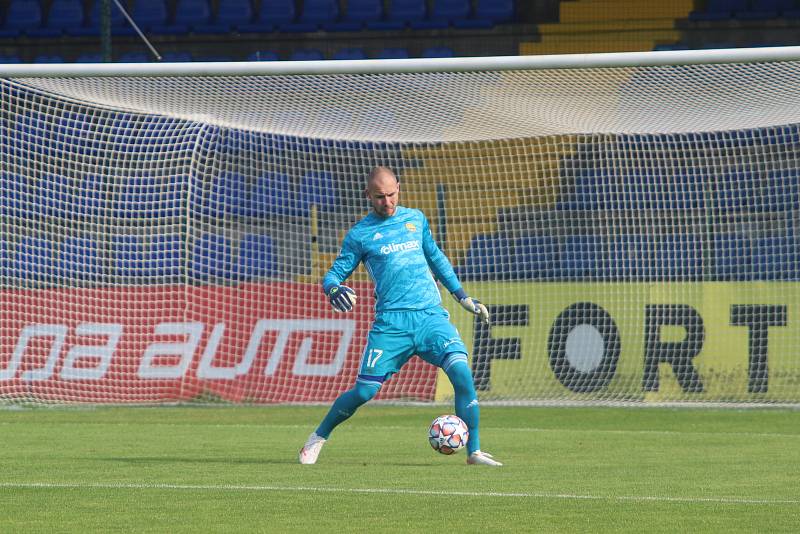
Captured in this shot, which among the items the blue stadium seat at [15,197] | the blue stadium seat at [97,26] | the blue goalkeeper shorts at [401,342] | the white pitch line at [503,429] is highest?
the blue stadium seat at [97,26]

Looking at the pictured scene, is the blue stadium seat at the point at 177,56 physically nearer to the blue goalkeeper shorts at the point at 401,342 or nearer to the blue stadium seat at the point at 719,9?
the blue stadium seat at the point at 719,9

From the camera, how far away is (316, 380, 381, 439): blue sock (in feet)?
26.7

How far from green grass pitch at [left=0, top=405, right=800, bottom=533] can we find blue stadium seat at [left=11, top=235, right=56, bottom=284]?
2151 millimetres

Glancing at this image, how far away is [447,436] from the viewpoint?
787cm

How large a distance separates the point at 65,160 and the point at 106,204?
75 cm

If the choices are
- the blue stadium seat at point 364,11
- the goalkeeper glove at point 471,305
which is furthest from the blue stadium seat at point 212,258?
the blue stadium seat at point 364,11

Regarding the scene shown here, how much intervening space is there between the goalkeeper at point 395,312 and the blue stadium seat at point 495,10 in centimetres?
1360

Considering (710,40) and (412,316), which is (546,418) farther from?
(710,40)

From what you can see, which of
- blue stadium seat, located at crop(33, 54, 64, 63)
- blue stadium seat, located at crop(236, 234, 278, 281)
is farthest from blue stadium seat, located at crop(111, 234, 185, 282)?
blue stadium seat, located at crop(33, 54, 64, 63)

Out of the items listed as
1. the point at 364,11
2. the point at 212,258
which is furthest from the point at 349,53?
the point at 212,258

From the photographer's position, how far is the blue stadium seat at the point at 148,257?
14.7 m

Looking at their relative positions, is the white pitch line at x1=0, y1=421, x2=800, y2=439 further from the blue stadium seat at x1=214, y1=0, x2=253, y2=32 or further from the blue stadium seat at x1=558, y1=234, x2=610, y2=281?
the blue stadium seat at x1=214, y1=0, x2=253, y2=32

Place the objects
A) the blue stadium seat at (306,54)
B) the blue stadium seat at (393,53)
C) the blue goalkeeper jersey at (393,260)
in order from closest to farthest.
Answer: the blue goalkeeper jersey at (393,260)
the blue stadium seat at (393,53)
the blue stadium seat at (306,54)

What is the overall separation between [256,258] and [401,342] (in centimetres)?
737
